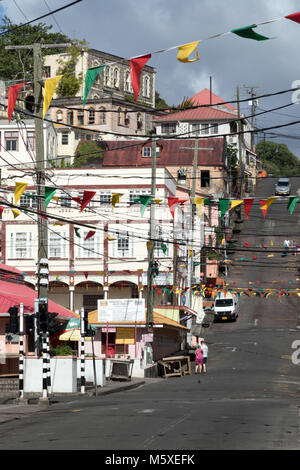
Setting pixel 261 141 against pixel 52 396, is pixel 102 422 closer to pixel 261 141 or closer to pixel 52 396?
pixel 52 396

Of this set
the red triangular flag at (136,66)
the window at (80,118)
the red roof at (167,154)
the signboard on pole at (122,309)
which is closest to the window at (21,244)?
the signboard on pole at (122,309)

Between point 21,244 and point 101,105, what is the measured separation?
4062cm

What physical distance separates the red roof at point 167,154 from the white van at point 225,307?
18.2 m

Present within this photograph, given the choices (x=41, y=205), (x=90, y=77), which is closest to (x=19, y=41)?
(x=41, y=205)

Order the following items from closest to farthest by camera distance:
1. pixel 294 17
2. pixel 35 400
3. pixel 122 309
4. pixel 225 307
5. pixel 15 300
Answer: pixel 294 17 < pixel 35 400 < pixel 15 300 < pixel 122 309 < pixel 225 307

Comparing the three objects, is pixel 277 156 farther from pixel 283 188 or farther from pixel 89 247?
pixel 89 247

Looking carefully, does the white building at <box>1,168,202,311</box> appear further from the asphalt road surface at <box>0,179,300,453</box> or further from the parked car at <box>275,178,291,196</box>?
the parked car at <box>275,178,291,196</box>

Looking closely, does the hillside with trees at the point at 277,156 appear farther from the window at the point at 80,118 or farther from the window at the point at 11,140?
the window at the point at 11,140

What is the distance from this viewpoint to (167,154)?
284 feet

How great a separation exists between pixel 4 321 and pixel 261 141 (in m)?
142

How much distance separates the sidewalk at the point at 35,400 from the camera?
21531 millimetres

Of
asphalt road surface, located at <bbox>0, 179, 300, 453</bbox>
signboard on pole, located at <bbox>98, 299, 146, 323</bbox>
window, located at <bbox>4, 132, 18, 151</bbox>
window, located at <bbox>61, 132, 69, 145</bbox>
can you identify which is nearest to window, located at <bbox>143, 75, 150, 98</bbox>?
window, located at <bbox>61, 132, 69, 145</bbox>

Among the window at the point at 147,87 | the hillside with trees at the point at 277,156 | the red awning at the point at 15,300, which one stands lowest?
the red awning at the point at 15,300

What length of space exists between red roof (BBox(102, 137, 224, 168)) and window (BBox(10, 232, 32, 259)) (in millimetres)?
21313
